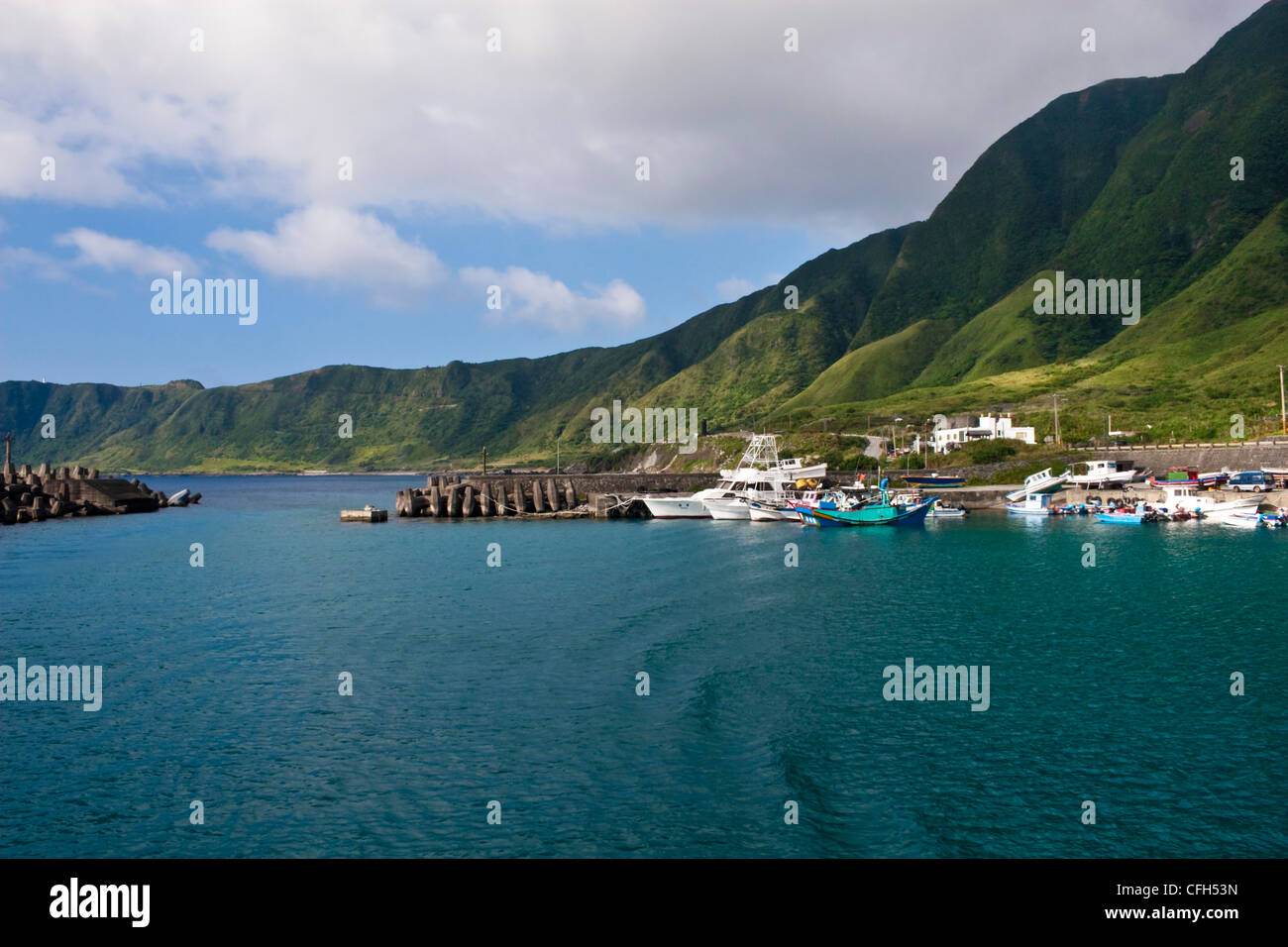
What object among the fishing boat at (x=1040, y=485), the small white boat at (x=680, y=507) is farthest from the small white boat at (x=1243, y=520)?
the small white boat at (x=680, y=507)

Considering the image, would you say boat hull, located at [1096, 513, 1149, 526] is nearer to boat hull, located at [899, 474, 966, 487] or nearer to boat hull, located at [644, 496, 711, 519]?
boat hull, located at [899, 474, 966, 487]

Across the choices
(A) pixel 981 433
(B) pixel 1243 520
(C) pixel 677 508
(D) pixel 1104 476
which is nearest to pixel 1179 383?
(A) pixel 981 433

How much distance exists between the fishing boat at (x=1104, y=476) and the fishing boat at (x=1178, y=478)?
8.78 feet

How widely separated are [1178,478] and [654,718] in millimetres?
93576

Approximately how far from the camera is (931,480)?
114188mm

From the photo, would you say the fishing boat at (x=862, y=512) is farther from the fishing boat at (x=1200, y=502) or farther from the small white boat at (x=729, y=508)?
the fishing boat at (x=1200, y=502)

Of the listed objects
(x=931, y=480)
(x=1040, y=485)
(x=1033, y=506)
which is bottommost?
(x=1033, y=506)

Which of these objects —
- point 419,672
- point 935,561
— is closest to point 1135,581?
point 935,561

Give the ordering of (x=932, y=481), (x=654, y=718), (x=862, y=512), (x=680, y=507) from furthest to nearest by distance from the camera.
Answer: (x=932, y=481) < (x=680, y=507) < (x=862, y=512) < (x=654, y=718)

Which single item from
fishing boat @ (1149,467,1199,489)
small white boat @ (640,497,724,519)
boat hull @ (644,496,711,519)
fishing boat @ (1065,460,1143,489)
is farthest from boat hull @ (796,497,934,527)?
fishing boat @ (1149,467,1199,489)

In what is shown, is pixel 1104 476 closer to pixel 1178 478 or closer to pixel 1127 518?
pixel 1178 478

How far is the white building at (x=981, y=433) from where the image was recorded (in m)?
133

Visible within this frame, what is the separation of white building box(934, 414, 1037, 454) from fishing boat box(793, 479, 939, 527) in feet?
160
